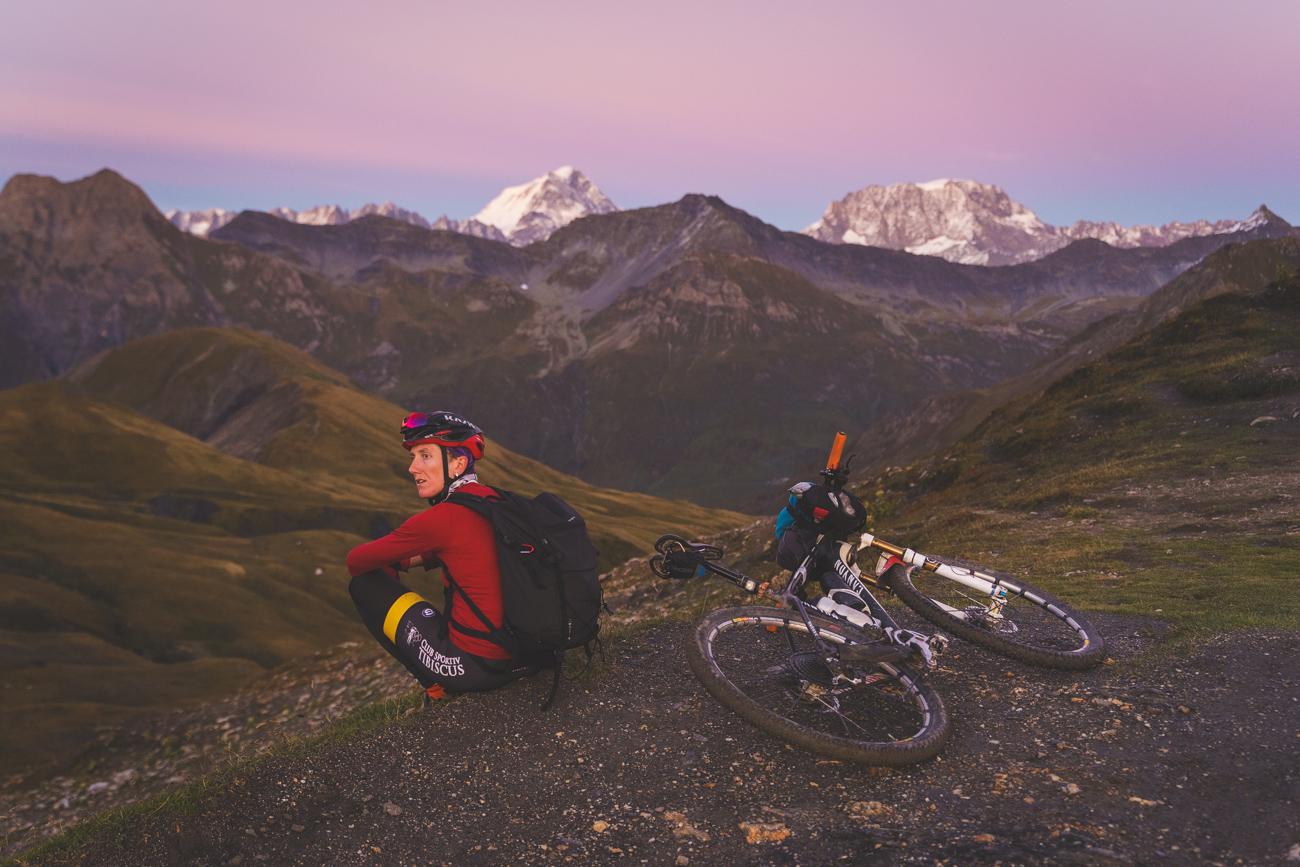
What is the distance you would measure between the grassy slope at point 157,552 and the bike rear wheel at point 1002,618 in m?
45.1

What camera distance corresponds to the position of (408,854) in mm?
6965

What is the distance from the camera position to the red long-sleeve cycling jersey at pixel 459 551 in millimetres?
8305

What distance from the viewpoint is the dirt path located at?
20.9 ft

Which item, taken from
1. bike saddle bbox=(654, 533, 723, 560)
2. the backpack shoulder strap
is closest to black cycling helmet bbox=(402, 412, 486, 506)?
the backpack shoulder strap

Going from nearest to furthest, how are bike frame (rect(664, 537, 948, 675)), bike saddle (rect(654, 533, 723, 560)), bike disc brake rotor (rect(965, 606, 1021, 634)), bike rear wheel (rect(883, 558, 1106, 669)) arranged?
bike frame (rect(664, 537, 948, 675))
bike saddle (rect(654, 533, 723, 560))
bike rear wheel (rect(883, 558, 1106, 669))
bike disc brake rotor (rect(965, 606, 1021, 634))

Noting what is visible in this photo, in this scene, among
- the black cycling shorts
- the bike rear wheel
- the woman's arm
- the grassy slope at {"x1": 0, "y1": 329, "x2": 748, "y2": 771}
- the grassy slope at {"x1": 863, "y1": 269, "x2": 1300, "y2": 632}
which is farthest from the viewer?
the grassy slope at {"x1": 0, "y1": 329, "x2": 748, "y2": 771}

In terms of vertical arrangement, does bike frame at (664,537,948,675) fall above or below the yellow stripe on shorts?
above

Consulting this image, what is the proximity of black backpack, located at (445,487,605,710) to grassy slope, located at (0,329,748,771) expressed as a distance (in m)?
41.8

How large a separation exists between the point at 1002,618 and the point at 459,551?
298 inches

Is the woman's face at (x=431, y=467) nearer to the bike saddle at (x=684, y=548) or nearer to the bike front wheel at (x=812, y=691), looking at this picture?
the bike saddle at (x=684, y=548)

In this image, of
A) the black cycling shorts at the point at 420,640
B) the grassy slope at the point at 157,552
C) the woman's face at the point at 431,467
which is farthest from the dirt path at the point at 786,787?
the grassy slope at the point at 157,552

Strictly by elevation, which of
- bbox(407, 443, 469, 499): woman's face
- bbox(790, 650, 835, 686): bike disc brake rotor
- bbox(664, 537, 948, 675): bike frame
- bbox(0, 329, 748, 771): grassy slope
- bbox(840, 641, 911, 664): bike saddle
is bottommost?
bbox(0, 329, 748, 771): grassy slope

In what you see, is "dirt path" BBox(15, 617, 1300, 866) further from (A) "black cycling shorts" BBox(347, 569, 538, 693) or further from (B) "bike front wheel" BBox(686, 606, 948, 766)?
(A) "black cycling shorts" BBox(347, 569, 538, 693)

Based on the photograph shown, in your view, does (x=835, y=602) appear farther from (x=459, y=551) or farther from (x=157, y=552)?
(x=157, y=552)
